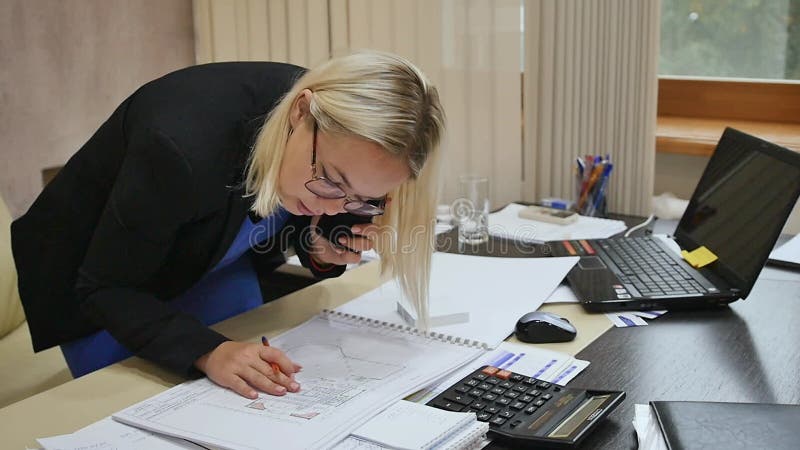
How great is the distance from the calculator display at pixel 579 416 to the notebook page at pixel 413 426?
0.10 meters

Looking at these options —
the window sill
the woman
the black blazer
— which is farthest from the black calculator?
the window sill

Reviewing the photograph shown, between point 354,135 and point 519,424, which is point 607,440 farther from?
point 354,135

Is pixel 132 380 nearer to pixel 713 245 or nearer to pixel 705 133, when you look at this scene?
pixel 713 245

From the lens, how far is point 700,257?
1.60 m

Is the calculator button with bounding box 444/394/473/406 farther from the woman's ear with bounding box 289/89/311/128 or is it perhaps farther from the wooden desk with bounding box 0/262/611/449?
the woman's ear with bounding box 289/89/311/128

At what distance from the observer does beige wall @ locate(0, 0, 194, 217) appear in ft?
7.06

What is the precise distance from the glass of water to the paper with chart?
0.57 m

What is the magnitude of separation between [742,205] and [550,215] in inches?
21.0

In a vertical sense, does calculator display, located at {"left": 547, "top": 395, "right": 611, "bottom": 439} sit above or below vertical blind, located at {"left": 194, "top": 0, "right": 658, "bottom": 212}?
below

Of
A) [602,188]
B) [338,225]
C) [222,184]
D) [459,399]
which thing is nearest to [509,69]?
[602,188]

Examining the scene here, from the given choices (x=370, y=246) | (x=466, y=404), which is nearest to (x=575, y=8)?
(x=370, y=246)

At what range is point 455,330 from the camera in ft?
4.44

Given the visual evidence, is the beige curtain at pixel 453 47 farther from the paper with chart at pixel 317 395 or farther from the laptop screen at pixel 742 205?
the paper with chart at pixel 317 395

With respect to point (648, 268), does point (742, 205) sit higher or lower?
higher
